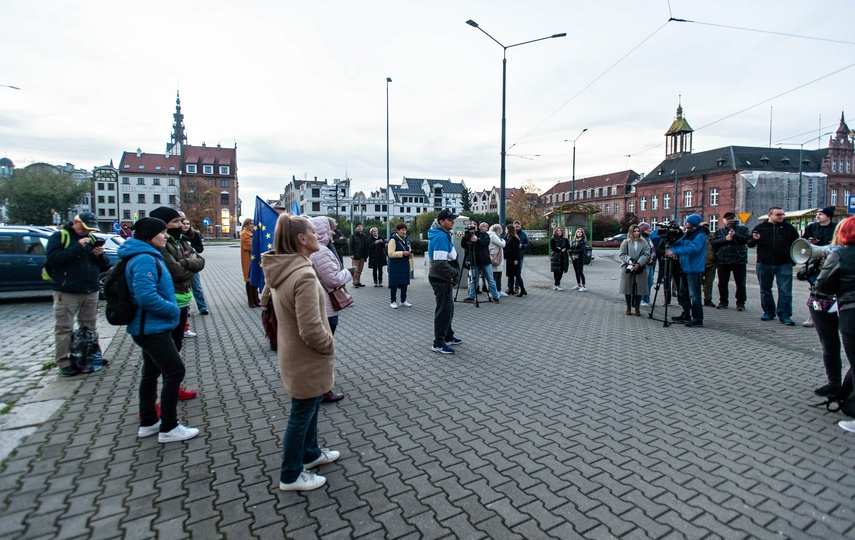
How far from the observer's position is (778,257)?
28.6 ft

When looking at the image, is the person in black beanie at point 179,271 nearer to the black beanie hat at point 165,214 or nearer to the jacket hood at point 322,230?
the black beanie hat at point 165,214

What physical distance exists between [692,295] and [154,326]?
28.0ft

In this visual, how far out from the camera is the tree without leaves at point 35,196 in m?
54.6

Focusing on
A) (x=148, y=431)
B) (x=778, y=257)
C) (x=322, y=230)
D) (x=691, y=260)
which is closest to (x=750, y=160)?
(x=778, y=257)

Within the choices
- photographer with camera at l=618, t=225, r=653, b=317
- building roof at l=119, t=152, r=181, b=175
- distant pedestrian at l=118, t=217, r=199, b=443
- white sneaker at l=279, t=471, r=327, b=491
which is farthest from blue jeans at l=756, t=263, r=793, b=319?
building roof at l=119, t=152, r=181, b=175

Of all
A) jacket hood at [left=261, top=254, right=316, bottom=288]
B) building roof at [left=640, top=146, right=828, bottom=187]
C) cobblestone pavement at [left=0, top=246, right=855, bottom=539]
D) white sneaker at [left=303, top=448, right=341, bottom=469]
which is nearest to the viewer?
cobblestone pavement at [left=0, top=246, right=855, bottom=539]

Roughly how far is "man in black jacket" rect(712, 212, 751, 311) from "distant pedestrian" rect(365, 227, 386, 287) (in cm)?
873

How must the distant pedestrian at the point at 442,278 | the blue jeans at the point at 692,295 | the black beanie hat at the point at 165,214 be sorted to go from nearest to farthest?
the black beanie hat at the point at 165,214 < the distant pedestrian at the point at 442,278 < the blue jeans at the point at 692,295

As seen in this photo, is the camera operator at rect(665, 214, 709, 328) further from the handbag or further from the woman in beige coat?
the woman in beige coat

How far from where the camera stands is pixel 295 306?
2889 mm

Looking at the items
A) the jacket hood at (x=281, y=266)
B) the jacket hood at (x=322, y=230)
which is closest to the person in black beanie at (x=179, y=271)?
the jacket hood at (x=322, y=230)

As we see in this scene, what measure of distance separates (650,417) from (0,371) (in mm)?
7527

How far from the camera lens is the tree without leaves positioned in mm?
54562

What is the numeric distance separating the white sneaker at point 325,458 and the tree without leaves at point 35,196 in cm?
6625
